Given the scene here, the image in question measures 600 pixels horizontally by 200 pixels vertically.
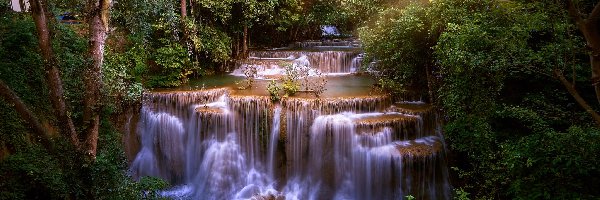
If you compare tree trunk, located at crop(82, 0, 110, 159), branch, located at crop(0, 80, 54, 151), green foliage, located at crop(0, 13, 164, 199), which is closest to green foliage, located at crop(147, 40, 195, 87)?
→ green foliage, located at crop(0, 13, 164, 199)

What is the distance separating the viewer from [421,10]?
439 inches

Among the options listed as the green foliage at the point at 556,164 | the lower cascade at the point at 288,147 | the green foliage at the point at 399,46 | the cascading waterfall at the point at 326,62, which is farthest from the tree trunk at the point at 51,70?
the cascading waterfall at the point at 326,62

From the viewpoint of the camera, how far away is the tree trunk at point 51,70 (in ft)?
25.8

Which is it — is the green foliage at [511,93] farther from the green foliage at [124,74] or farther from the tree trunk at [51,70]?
the tree trunk at [51,70]

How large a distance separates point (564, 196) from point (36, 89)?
11.5m

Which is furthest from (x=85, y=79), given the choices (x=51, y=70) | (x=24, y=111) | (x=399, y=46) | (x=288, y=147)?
(x=399, y=46)

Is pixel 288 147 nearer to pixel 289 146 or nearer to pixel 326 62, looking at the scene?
pixel 289 146

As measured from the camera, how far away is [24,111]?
25.5 feet

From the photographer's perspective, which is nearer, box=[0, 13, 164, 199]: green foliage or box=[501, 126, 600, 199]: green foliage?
box=[501, 126, 600, 199]: green foliage

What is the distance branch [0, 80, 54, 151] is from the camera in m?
7.52

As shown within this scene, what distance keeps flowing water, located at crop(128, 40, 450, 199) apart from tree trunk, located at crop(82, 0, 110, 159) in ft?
12.6

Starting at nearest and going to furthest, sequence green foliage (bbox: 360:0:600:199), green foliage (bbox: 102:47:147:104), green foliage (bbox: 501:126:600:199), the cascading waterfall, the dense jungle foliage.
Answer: green foliage (bbox: 501:126:600:199) < green foliage (bbox: 360:0:600:199) < the dense jungle foliage < green foliage (bbox: 102:47:147:104) < the cascading waterfall

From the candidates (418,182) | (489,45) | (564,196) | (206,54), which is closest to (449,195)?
(418,182)

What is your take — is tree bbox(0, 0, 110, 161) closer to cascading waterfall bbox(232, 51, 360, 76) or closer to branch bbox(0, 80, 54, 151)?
branch bbox(0, 80, 54, 151)
